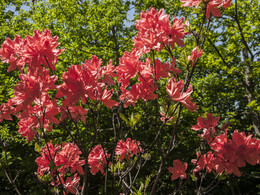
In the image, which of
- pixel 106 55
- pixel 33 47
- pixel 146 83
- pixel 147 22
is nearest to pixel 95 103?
pixel 146 83

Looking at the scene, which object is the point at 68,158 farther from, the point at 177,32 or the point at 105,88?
the point at 177,32

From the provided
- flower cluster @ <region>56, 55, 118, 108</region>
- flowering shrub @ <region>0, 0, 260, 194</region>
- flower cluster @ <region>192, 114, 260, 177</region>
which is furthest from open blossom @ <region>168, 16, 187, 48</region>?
flower cluster @ <region>192, 114, 260, 177</region>

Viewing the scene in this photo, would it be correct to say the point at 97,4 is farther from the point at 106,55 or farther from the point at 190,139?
the point at 190,139

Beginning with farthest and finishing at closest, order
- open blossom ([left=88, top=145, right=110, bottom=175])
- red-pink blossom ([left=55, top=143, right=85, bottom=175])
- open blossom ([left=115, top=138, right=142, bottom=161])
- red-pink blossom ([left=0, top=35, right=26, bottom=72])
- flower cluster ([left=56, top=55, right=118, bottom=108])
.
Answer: open blossom ([left=115, top=138, right=142, bottom=161]) → open blossom ([left=88, top=145, right=110, bottom=175]) → red-pink blossom ([left=55, top=143, right=85, bottom=175]) → red-pink blossom ([left=0, top=35, right=26, bottom=72]) → flower cluster ([left=56, top=55, right=118, bottom=108])

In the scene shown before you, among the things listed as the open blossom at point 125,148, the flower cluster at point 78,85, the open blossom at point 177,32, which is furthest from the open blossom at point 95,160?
the open blossom at point 177,32

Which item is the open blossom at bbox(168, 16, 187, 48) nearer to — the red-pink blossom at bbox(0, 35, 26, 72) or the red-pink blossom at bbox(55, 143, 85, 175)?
the red-pink blossom at bbox(0, 35, 26, 72)

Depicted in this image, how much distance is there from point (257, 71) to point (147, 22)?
23.4 feet

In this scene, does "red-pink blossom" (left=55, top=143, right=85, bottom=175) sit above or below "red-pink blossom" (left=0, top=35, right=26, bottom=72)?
below

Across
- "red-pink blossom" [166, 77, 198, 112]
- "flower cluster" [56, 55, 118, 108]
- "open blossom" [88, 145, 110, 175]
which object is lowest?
"open blossom" [88, 145, 110, 175]

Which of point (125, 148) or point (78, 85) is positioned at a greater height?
point (78, 85)

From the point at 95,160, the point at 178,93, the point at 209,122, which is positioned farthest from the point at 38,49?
the point at 209,122

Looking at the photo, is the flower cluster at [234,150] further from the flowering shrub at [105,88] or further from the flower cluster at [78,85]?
the flower cluster at [78,85]

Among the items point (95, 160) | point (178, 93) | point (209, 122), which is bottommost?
point (95, 160)

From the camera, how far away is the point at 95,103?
4.58 ft
